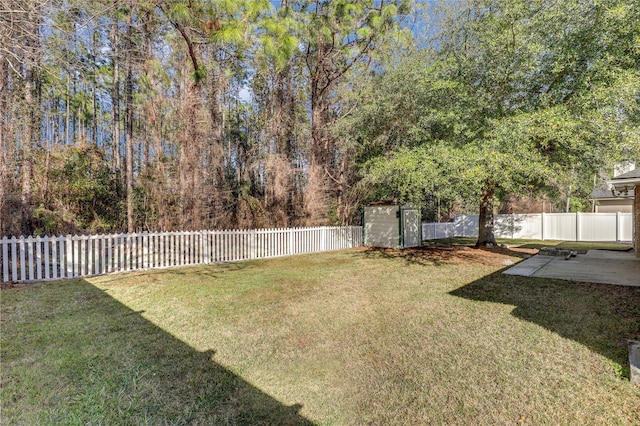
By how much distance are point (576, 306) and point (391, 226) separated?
8104 millimetres

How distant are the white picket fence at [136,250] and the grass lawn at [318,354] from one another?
2.18 feet

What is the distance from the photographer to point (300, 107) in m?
13.8

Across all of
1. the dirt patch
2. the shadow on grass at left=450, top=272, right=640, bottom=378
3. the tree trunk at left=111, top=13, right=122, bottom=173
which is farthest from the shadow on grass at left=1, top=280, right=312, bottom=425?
the tree trunk at left=111, top=13, right=122, bottom=173

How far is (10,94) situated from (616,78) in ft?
44.3

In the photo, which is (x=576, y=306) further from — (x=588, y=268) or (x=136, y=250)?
(x=136, y=250)

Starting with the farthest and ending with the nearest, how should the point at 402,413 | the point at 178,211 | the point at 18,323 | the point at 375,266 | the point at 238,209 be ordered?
1. the point at 238,209
2. the point at 178,211
3. the point at 375,266
4. the point at 18,323
5. the point at 402,413

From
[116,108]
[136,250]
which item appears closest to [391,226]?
[136,250]

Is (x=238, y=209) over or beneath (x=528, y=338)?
over

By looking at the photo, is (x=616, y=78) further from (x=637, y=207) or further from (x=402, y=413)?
(x=402, y=413)

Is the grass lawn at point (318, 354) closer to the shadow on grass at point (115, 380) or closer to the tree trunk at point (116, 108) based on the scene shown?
the shadow on grass at point (115, 380)

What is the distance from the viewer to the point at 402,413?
2.16 metres

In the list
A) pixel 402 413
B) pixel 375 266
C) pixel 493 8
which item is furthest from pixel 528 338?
pixel 493 8

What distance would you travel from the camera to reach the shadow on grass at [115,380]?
7.03ft

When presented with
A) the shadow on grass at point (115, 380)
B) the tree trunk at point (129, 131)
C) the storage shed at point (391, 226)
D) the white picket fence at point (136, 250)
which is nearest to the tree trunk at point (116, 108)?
the tree trunk at point (129, 131)
